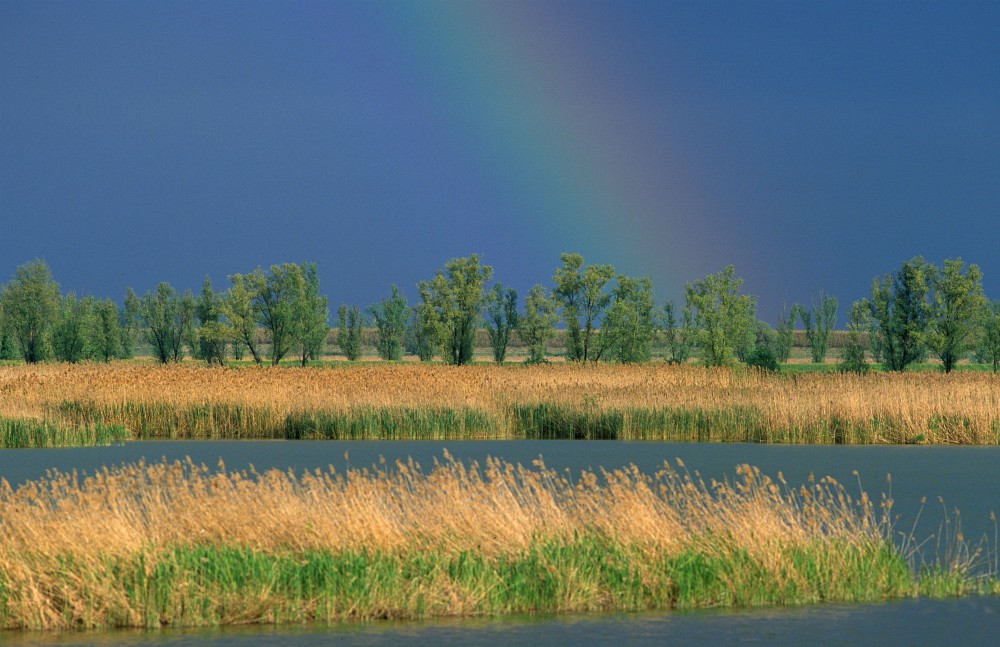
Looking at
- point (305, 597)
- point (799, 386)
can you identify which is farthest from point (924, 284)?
point (305, 597)

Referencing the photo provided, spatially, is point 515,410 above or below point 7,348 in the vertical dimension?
below

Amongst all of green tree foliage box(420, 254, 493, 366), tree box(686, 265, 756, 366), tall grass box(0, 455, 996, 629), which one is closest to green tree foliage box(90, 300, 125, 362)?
green tree foliage box(420, 254, 493, 366)

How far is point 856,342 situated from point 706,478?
4591cm

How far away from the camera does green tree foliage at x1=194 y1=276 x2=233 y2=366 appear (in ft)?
249

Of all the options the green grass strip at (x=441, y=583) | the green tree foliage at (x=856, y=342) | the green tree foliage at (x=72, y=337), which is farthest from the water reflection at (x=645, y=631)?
the green tree foliage at (x=72, y=337)

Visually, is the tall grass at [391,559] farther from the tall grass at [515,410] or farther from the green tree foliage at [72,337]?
the green tree foliage at [72,337]

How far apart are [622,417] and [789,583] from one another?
65.4ft

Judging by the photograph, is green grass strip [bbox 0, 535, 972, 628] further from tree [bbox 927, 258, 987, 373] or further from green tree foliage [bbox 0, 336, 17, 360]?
green tree foliage [bbox 0, 336, 17, 360]

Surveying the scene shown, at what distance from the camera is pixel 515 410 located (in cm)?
3159

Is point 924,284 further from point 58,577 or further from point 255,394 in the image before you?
point 58,577

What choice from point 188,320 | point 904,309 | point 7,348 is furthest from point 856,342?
point 7,348

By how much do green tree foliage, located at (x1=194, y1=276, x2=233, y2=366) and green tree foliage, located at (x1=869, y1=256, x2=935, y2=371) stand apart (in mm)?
40889

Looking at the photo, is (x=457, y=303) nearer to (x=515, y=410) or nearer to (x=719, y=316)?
(x=719, y=316)

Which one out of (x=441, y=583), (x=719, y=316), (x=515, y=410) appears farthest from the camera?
(x=719, y=316)
